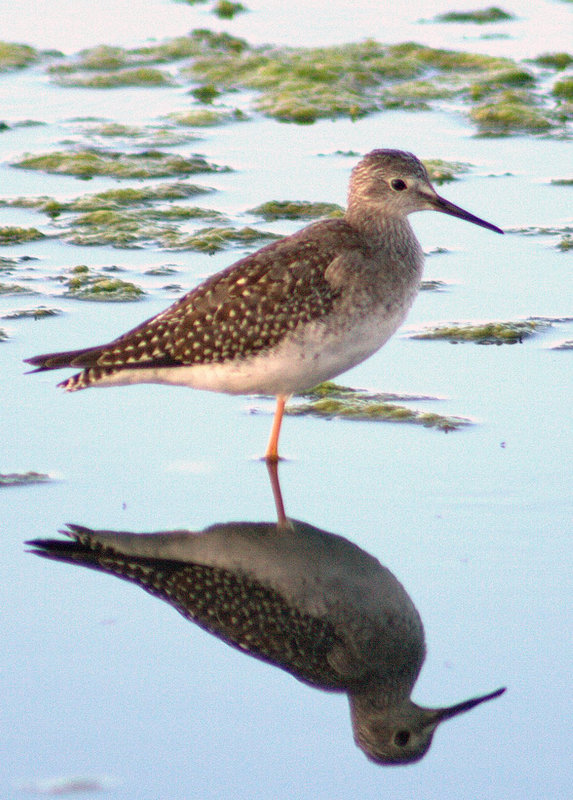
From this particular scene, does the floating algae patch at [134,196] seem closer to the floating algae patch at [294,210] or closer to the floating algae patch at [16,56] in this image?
the floating algae patch at [294,210]

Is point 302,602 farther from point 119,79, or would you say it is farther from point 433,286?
point 119,79

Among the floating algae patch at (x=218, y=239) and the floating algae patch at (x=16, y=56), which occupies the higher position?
the floating algae patch at (x=16, y=56)

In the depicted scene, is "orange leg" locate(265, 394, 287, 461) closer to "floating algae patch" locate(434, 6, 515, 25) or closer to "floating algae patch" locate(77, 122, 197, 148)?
"floating algae patch" locate(77, 122, 197, 148)

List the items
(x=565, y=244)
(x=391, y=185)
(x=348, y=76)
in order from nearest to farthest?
(x=391, y=185), (x=565, y=244), (x=348, y=76)

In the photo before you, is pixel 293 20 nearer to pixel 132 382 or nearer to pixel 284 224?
pixel 284 224

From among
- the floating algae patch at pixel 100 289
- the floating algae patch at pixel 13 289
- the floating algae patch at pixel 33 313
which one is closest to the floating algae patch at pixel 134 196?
the floating algae patch at pixel 100 289

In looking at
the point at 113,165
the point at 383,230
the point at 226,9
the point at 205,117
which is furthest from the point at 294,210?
the point at 226,9

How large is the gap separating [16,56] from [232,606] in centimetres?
965

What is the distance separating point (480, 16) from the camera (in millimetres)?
14680

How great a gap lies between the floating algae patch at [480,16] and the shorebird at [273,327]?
31.6ft

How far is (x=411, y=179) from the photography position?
615 centimetres

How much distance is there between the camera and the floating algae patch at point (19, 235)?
27.9ft

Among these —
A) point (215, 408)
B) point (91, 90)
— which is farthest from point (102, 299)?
point (91, 90)

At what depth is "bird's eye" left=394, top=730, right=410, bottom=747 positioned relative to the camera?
3.72 metres
